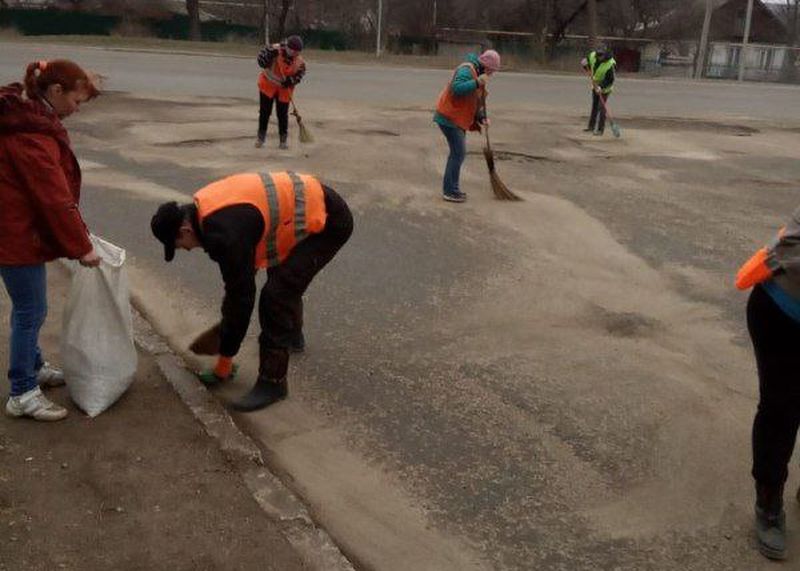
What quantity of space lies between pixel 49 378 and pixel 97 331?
1.57 ft

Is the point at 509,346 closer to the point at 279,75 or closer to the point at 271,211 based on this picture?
the point at 271,211

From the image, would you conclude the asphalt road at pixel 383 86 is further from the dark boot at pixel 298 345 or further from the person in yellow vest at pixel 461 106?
Answer: the dark boot at pixel 298 345

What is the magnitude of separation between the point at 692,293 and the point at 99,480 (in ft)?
14.4

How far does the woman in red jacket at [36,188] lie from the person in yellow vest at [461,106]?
5.14 metres

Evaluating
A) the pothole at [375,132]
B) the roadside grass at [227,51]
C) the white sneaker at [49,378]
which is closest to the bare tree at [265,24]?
the roadside grass at [227,51]

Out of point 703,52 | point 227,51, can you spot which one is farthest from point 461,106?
point 703,52

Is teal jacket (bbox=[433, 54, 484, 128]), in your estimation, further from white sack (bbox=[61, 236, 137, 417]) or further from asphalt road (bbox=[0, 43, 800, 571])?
white sack (bbox=[61, 236, 137, 417])

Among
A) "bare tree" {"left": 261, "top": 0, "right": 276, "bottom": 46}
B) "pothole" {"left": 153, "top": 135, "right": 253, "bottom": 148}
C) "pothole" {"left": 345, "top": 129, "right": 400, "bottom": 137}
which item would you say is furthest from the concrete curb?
"bare tree" {"left": 261, "top": 0, "right": 276, "bottom": 46}

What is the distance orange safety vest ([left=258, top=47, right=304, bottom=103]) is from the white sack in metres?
7.17

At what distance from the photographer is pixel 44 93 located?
3.29 m

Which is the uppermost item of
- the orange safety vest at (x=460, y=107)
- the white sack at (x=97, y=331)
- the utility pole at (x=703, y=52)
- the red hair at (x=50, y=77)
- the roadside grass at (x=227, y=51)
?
the utility pole at (x=703, y=52)

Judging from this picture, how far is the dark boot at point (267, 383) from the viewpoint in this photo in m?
3.95

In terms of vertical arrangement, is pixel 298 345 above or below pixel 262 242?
below

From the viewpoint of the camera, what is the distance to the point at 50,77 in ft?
10.7
